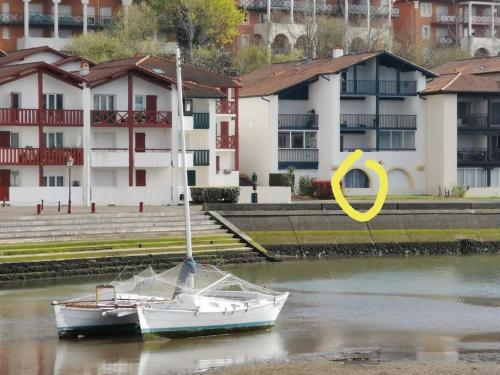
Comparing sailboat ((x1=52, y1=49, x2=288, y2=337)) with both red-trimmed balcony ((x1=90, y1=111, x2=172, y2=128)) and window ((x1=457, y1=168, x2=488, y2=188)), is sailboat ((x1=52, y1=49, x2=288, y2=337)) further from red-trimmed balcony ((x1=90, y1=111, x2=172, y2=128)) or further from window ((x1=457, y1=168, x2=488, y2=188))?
window ((x1=457, y1=168, x2=488, y2=188))

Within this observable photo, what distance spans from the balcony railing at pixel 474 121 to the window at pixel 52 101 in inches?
1090

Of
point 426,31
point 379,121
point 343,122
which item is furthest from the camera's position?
point 426,31

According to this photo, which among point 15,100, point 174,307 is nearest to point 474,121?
point 15,100

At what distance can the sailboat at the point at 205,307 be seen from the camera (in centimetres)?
4347

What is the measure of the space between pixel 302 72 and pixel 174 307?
173 ft

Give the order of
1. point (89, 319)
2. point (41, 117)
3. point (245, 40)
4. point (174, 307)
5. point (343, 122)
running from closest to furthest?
1. point (174, 307)
2. point (89, 319)
3. point (41, 117)
4. point (343, 122)
5. point (245, 40)

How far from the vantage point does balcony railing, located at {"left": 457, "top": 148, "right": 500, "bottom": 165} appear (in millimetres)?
92812

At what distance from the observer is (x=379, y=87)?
9238 centimetres

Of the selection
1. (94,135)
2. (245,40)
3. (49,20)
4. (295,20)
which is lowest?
(94,135)

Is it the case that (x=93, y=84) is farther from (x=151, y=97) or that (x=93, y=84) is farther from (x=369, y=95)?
(x=369, y=95)

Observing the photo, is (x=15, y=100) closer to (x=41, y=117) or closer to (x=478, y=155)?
(x=41, y=117)

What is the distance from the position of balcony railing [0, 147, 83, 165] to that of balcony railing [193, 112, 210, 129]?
976 centimetres

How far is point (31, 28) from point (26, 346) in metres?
81.0

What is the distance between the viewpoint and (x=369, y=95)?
9219cm
